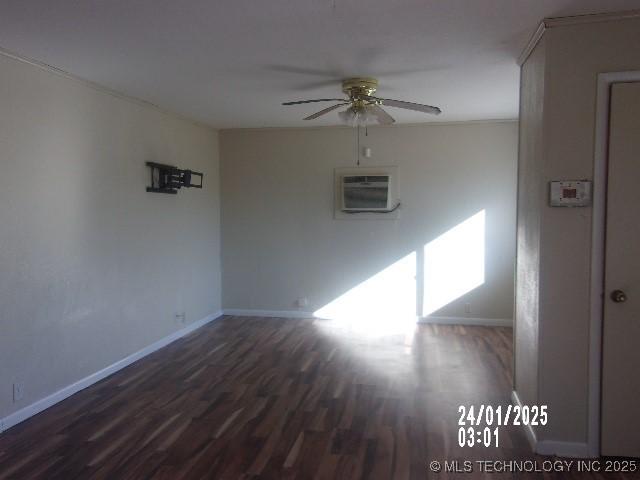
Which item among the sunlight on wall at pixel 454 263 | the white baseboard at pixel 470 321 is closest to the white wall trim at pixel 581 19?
the sunlight on wall at pixel 454 263

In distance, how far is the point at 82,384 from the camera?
3678 millimetres

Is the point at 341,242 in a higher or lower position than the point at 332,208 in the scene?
lower

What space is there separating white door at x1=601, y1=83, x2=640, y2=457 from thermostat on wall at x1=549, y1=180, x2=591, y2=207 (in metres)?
0.11

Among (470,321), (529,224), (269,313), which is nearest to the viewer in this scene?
(529,224)

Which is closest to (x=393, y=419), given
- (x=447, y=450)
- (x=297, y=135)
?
(x=447, y=450)

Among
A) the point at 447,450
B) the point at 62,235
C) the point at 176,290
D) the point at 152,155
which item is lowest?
the point at 447,450

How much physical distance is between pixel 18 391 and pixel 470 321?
14.7 ft

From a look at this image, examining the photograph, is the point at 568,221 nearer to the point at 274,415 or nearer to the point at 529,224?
the point at 529,224

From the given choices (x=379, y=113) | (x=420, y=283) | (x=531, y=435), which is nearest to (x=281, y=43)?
(x=379, y=113)

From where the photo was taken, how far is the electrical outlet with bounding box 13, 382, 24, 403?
3.06 m

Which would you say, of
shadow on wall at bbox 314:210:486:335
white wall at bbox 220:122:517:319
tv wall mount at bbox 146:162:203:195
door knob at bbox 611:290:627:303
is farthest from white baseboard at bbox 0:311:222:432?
door knob at bbox 611:290:627:303

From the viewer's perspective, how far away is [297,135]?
5.94 metres

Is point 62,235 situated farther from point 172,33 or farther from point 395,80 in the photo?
point 395,80

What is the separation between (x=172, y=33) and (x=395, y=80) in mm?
1785
